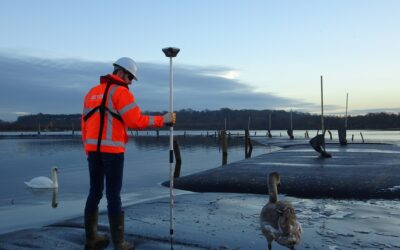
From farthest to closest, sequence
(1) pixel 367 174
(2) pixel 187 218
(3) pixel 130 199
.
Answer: (1) pixel 367 174 < (3) pixel 130 199 < (2) pixel 187 218

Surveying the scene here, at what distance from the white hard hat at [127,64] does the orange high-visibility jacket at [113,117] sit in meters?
0.20

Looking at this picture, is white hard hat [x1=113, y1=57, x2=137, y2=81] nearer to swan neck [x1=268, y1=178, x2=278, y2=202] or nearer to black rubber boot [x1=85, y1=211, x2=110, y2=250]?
black rubber boot [x1=85, y1=211, x2=110, y2=250]

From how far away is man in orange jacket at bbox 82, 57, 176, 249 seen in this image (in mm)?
5711

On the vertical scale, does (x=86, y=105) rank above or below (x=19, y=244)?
above

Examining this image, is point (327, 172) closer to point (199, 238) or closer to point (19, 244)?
point (199, 238)

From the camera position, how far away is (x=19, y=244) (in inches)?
251

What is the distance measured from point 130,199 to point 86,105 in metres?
6.76

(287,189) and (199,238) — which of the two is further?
(287,189)

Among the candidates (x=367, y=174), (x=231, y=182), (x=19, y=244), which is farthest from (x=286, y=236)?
(x=367, y=174)

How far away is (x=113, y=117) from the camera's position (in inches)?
226

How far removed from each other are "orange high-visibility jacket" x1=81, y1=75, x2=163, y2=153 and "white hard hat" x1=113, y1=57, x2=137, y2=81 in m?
0.20

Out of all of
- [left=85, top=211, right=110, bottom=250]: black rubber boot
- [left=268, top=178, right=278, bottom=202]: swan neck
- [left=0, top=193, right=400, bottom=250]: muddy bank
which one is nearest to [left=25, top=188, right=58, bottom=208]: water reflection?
[left=0, top=193, right=400, bottom=250]: muddy bank

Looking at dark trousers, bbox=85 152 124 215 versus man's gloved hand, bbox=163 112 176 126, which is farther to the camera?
man's gloved hand, bbox=163 112 176 126

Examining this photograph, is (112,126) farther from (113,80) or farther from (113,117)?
(113,80)
